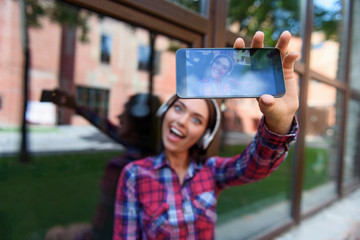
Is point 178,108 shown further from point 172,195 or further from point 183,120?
point 172,195

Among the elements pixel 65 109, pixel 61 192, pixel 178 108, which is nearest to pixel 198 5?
pixel 178 108

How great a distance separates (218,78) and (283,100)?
0.26 m

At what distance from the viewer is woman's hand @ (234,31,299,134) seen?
0.83 metres

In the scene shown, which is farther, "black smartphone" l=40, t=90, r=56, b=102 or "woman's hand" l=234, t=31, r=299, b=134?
"black smartphone" l=40, t=90, r=56, b=102

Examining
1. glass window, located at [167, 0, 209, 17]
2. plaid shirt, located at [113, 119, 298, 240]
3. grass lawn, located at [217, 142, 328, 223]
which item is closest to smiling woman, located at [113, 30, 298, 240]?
plaid shirt, located at [113, 119, 298, 240]

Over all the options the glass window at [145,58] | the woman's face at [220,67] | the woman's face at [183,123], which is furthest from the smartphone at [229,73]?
the glass window at [145,58]

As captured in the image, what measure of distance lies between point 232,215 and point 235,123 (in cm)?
126

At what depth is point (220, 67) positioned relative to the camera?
85 cm

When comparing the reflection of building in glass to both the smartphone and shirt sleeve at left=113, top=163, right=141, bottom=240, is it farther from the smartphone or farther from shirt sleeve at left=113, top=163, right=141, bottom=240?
the smartphone

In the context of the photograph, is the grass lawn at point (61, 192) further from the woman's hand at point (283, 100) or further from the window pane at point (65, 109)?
the woman's hand at point (283, 100)

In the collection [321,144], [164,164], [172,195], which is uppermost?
[164,164]

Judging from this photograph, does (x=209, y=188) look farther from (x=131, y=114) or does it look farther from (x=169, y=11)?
(x=131, y=114)

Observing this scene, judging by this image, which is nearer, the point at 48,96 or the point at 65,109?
the point at 48,96

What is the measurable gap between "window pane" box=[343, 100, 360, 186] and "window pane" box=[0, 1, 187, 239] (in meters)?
3.38
